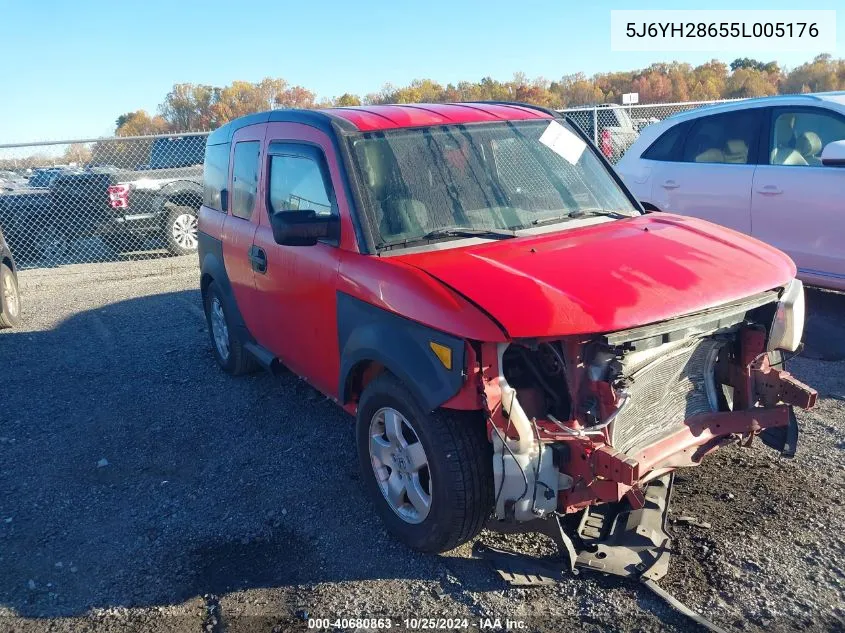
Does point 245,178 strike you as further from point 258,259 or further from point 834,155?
point 834,155

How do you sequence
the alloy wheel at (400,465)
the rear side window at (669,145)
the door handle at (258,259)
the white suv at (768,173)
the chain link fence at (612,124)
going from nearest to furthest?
the alloy wheel at (400,465)
the door handle at (258,259)
the white suv at (768,173)
the rear side window at (669,145)
the chain link fence at (612,124)

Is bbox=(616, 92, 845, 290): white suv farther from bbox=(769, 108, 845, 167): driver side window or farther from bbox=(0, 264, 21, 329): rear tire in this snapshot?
bbox=(0, 264, 21, 329): rear tire

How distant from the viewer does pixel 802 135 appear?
6426 mm

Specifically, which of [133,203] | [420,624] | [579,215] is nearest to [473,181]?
[579,215]

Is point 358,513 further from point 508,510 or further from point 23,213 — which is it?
point 23,213

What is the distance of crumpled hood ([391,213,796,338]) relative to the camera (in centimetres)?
293

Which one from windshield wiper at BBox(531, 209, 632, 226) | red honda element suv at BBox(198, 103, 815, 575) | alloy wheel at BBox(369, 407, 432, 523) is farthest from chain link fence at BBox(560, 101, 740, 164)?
alloy wheel at BBox(369, 407, 432, 523)

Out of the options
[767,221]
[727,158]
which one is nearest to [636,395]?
[767,221]

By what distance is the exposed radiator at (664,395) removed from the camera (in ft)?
10.4

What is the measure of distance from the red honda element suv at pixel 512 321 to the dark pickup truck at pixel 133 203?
8.66 meters

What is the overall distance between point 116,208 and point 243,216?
828 cm

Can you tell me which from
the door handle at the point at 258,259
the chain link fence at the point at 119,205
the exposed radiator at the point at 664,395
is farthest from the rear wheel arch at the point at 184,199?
the exposed radiator at the point at 664,395

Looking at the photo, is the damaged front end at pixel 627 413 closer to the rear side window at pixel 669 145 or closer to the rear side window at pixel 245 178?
the rear side window at pixel 245 178

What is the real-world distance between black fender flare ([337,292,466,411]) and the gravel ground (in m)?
0.83
